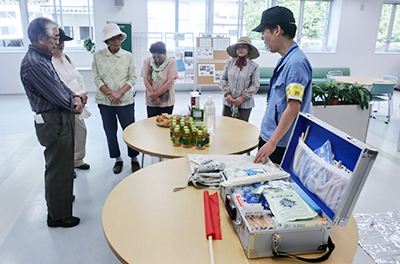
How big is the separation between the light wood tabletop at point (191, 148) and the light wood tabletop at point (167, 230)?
0.54 meters

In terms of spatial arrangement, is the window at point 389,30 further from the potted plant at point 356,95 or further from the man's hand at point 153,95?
the man's hand at point 153,95

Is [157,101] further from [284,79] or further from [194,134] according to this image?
[284,79]

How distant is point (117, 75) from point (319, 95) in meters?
2.73

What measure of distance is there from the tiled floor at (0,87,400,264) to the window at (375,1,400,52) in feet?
19.1

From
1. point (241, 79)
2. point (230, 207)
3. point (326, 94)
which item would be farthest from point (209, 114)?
point (326, 94)

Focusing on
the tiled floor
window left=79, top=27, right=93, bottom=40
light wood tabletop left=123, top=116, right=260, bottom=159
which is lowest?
the tiled floor

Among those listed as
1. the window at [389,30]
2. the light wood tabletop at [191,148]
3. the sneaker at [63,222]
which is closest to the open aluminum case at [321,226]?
the light wood tabletop at [191,148]

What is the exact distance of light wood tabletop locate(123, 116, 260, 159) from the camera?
2.12 metres

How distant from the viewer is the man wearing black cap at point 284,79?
1608 millimetres

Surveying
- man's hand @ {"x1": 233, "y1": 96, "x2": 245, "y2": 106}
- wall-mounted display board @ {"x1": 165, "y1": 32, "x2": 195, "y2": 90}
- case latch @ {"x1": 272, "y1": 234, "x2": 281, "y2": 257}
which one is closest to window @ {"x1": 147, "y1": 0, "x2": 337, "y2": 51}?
wall-mounted display board @ {"x1": 165, "y1": 32, "x2": 195, "y2": 90}

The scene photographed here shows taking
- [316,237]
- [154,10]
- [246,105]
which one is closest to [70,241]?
[316,237]

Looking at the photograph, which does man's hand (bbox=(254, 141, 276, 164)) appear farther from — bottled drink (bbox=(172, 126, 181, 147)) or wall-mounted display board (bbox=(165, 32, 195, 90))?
wall-mounted display board (bbox=(165, 32, 195, 90))

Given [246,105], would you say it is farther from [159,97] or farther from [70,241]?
[70,241]

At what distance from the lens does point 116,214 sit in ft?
4.30
